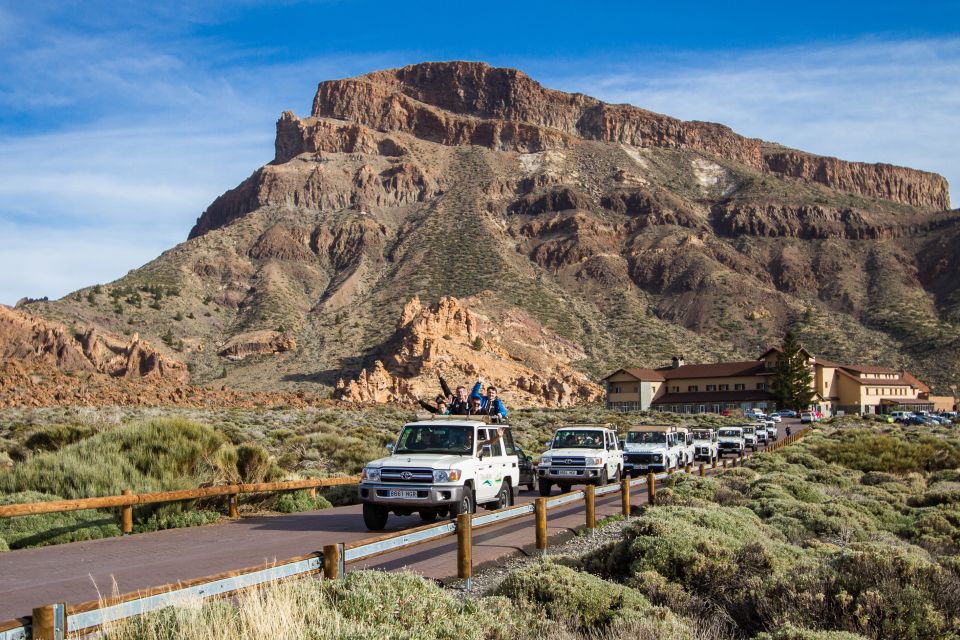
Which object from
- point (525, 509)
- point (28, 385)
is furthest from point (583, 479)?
point (28, 385)

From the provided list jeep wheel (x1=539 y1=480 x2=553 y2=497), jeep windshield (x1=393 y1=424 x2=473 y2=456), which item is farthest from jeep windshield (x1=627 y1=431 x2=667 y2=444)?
jeep windshield (x1=393 y1=424 x2=473 y2=456)

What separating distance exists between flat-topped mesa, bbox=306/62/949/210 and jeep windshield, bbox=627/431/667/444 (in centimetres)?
13324

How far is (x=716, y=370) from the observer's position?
289 ft

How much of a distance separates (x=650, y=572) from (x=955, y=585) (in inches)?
106

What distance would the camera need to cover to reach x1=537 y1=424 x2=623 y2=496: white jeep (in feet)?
68.0

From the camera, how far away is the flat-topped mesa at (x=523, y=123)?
161 metres

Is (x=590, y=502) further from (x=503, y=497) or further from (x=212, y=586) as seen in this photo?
(x=212, y=586)

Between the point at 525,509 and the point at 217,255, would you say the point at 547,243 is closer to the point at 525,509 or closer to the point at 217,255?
the point at 217,255

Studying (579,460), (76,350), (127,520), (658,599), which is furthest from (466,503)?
(76,350)

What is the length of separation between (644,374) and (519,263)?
113ft

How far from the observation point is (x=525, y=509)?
35.4 feet

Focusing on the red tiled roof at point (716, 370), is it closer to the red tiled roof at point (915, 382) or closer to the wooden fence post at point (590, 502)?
the red tiled roof at point (915, 382)

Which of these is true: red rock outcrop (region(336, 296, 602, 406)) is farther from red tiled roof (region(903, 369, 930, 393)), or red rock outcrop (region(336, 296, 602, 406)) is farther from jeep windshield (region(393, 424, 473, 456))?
jeep windshield (region(393, 424, 473, 456))

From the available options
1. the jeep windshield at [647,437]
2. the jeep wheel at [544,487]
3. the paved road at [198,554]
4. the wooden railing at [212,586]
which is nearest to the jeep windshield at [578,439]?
the jeep wheel at [544,487]
